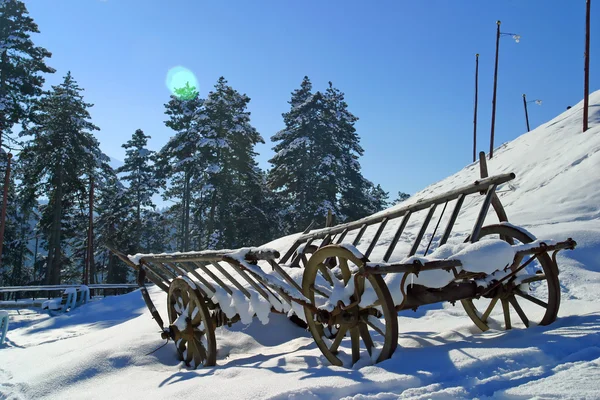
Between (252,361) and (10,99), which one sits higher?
(10,99)

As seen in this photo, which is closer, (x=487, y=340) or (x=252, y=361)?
(x=487, y=340)

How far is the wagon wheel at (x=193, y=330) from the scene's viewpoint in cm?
502

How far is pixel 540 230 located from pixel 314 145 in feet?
75.5

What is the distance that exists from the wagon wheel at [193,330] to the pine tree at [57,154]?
76.5 feet

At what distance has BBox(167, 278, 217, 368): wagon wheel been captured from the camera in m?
5.02

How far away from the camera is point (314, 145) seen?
31.0 m

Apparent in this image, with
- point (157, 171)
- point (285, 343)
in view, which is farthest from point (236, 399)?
point (157, 171)

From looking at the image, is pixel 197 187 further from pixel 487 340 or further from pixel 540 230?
pixel 487 340

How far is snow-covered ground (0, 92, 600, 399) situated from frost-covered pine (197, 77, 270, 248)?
19.7 m

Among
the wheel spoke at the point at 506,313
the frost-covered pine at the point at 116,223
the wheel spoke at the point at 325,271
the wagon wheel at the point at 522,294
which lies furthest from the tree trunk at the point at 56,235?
the wheel spoke at the point at 506,313

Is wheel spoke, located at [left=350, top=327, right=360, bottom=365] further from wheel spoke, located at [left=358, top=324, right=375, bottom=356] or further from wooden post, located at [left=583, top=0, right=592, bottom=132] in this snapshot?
wooden post, located at [left=583, top=0, right=592, bottom=132]

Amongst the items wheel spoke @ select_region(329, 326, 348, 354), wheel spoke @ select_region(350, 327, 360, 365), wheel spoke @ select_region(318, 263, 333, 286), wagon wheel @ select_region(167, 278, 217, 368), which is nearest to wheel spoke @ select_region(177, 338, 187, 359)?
wagon wheel @ select_region(167, 278, 217, 368)

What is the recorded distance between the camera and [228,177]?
31297 mm

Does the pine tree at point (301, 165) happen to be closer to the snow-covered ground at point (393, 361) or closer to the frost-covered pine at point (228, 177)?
the frost-covered pine at point (228, 177)
